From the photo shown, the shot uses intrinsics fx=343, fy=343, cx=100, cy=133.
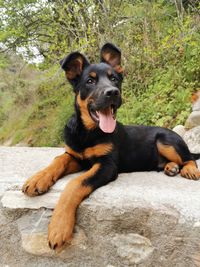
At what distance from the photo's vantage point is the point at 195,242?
9.11 ft

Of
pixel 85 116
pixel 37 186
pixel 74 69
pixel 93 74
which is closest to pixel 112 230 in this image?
pixel 37 186

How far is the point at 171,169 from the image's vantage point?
385 centimetres

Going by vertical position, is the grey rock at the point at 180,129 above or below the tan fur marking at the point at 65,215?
below

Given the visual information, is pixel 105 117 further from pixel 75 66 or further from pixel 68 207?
pixel 68 207

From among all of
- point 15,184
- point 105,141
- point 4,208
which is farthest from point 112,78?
point 4,208

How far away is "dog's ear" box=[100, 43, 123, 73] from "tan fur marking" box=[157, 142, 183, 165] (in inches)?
40.9

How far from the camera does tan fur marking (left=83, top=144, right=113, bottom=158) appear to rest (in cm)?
340

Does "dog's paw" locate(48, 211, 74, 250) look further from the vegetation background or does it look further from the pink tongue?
the vegetation background

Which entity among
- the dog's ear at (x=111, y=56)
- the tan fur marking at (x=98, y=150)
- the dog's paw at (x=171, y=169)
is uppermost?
the dog's ear at (x=111, y=56)

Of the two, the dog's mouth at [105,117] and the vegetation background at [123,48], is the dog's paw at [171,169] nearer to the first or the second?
the dog's mouth at [105,117]

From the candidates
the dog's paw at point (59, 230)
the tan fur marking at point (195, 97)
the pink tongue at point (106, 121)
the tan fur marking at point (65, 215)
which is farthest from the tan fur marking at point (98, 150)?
the tan fur marking at point (195, 97)

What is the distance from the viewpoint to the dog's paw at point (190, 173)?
370 centimetres

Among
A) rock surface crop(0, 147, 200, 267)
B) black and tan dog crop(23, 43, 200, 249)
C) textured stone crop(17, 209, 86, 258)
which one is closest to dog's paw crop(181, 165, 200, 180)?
black and tan dog crop(23, 43, 200, 249)

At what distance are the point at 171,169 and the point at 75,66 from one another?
1.55 meters
